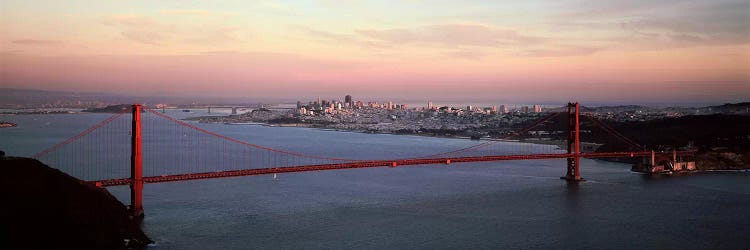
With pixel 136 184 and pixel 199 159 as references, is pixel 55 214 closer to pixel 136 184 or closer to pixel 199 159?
pixel 136 184

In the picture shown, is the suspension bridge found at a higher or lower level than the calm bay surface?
higher

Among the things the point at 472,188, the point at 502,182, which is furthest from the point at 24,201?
the point at 502,182

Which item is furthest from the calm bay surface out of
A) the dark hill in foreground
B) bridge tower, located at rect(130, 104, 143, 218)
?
the dark hill in foreground

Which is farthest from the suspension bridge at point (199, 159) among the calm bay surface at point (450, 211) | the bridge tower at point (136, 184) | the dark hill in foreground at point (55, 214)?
the dark hill in foreground at point (55, 214)

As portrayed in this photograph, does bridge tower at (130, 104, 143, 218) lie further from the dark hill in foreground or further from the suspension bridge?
the dark hill in foreground

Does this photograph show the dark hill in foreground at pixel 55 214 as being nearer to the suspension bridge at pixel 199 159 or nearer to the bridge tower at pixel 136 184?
the bridge tower at pixel 136 184
